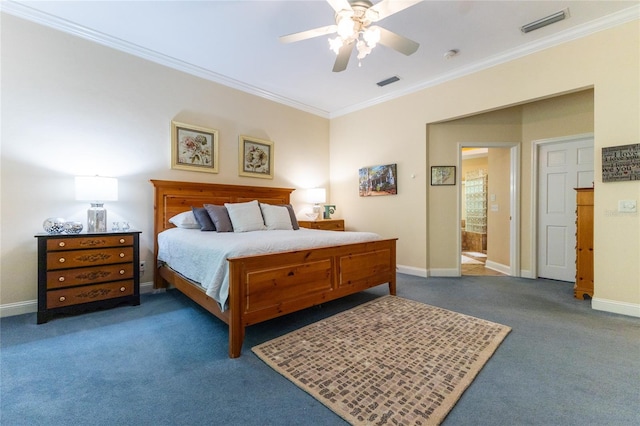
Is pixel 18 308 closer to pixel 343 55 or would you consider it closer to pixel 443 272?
pixel 343 55

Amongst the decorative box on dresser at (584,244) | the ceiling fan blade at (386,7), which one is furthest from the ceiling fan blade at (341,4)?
the decorative box on dresser at (584,244)

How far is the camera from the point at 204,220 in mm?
3318

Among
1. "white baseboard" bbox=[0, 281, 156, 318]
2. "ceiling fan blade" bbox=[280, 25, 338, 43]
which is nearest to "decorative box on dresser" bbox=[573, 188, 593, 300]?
"ceiling fan blade" bbox=[280, 25, 338, 43]

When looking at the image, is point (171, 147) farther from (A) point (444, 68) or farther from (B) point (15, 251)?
(A) point (444, 68)

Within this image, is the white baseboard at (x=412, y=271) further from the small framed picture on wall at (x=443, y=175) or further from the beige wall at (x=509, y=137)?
the small framed picture on wall at (x=443, y=175)

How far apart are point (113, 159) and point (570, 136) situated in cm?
609

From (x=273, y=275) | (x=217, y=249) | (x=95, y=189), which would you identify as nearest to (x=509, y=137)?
(x=273, y=275)

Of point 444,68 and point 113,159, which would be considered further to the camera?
point 444,68

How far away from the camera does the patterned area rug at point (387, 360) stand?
1459 millimetres

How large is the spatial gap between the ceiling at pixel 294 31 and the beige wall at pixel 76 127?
0.22 metres

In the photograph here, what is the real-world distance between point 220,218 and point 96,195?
1.23 meters

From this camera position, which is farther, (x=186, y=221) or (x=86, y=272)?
(x=186, y=221)

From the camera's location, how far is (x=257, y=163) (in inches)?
179

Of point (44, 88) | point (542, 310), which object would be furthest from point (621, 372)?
point (44, 88)
